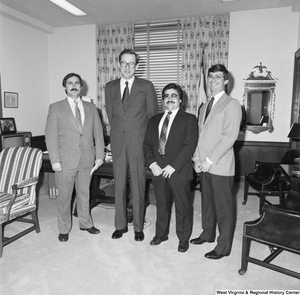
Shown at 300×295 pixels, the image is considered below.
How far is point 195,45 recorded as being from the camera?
19.1 feet

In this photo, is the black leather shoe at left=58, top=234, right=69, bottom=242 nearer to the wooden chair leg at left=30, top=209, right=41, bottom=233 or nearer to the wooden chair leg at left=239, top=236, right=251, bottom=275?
the wooden chair leg at left=30, top=209, right=41, bottom=233

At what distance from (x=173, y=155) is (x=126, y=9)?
151 inches

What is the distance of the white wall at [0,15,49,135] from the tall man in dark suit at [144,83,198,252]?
158 inches

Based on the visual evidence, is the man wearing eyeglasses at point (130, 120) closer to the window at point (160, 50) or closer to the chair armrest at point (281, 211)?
the chair armrest at point (281, 211)

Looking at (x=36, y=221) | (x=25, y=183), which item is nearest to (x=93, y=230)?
(x=36, y=221)

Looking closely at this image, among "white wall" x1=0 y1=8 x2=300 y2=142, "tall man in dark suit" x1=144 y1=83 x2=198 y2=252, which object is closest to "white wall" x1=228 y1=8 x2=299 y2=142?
"white wall" x1=0 y1=8 x2=300 y2=142

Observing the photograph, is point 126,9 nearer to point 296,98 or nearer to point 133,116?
point 133,116

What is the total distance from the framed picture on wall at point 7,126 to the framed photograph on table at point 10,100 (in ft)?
1.04

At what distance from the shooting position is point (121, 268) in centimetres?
250

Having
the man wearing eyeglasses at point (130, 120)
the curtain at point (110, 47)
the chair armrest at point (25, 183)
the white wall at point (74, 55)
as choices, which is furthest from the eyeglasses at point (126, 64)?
the white wall at point (74, 55)

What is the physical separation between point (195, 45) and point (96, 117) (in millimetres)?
3554

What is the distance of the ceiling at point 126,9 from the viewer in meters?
4.99

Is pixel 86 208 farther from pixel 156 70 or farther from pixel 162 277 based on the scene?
pixel 156 70

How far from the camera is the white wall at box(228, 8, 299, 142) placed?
531cm
